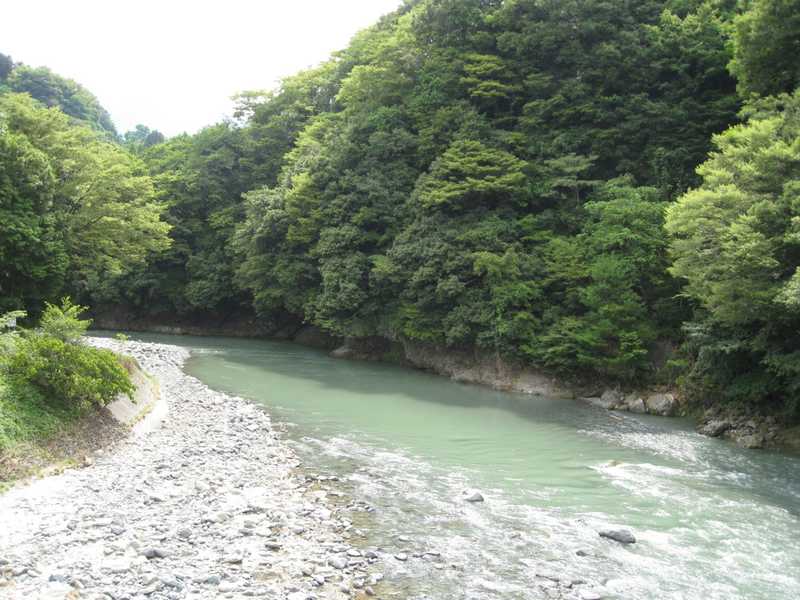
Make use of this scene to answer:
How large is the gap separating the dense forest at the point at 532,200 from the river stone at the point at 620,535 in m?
7.43

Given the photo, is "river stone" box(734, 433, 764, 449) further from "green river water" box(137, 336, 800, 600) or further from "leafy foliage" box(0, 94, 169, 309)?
"leafy foliage" box(0, 94, 169, 309)

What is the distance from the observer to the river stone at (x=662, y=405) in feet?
72.8

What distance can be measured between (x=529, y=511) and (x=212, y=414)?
35.2 feet

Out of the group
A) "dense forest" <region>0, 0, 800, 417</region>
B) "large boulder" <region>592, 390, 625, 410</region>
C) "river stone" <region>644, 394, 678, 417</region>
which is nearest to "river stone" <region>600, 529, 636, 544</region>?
"dense forest" <region>0, 0, 800, 417</region>

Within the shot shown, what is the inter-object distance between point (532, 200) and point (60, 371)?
2324 cm

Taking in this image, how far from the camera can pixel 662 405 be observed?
22359 mm

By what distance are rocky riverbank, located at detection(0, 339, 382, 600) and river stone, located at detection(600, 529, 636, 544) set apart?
156 inches

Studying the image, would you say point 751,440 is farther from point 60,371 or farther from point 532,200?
point 60,371

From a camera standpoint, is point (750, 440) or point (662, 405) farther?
point (662, 405)

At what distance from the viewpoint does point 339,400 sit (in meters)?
22.4

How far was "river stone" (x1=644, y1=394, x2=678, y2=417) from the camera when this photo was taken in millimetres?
22203

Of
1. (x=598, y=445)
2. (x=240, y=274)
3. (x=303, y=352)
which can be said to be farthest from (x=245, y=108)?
(x=598, y=445)

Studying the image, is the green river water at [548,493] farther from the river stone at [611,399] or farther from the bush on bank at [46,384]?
the bush on bank at [46,384]

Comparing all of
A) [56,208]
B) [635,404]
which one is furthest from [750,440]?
[56,208]
